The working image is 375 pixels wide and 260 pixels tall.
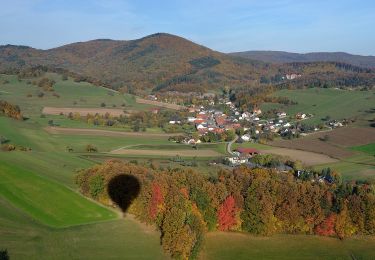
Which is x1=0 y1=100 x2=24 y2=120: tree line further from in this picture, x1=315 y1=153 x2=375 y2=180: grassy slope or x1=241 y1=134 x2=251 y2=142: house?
x1=315 y1=153 x2=375 y2=180: grassy slope

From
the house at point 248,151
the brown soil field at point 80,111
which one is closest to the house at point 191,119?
the brown soil field at point 80,111

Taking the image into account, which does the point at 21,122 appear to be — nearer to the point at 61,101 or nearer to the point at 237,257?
the point at 61,101

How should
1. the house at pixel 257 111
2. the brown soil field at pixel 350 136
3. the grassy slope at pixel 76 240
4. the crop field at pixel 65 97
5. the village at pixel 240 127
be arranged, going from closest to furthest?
the grassy slope at pixel 76 240 < the village at pixel 240 127 < the brown soil field at pixel 350 136 < the crop field at pixel 65 97 < the house at pixel 257 111

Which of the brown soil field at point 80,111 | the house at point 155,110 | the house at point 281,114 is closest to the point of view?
the brown soil field at point 80,111

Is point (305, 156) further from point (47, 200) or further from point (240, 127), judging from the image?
point (47, 200)

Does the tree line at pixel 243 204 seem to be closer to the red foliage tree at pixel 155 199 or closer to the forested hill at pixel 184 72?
the red foliage tree at pixel 155 199

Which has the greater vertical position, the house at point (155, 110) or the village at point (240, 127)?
the house at point (155, 110)

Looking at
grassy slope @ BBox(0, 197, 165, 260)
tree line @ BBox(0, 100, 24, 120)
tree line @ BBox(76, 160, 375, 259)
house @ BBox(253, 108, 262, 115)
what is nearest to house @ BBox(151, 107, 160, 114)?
house @ BBox(253, 108, 262, 115)
